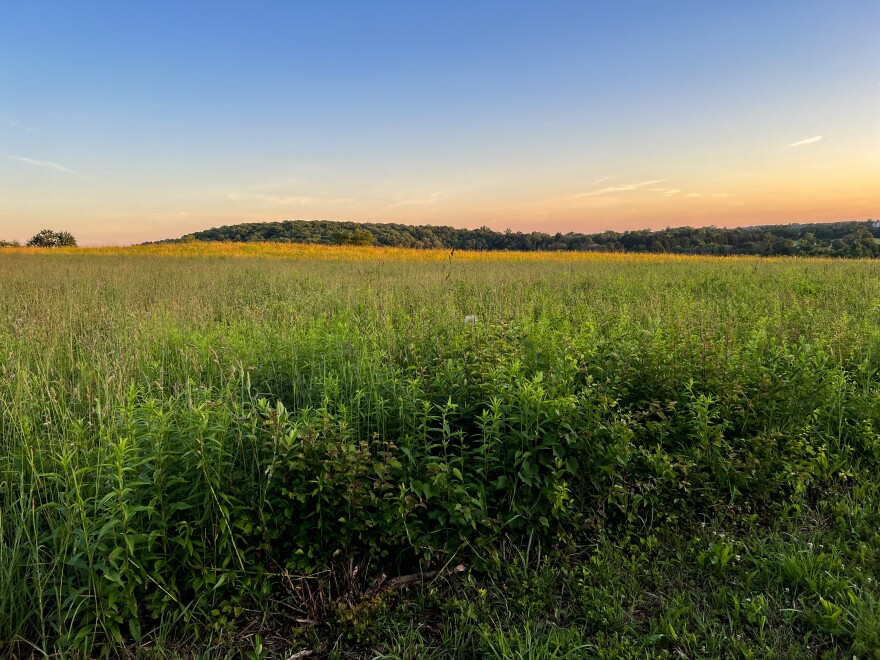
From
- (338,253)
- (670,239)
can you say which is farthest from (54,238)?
(670,239)

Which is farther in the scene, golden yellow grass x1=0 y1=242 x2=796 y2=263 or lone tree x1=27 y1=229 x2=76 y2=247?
lone tree x1=27 y1=229 x2=76 y2=247

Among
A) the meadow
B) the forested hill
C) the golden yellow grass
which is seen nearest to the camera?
the meadow

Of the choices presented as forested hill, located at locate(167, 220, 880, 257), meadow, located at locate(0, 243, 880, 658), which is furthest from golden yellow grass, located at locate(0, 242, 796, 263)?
meadow, located at locate(0, 243, 880, 658)

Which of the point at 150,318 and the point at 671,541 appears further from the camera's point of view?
the point at 150,318

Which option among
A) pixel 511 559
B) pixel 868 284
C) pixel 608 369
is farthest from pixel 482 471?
pixel 868 284

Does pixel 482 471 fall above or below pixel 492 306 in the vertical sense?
below

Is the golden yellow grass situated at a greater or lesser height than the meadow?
greater

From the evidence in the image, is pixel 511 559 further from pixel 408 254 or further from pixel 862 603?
pixel 408 254

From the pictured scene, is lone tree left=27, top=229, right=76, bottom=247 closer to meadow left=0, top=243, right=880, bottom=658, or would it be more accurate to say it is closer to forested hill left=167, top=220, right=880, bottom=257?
forested hill left=167, top=220, right=880, bottom=257

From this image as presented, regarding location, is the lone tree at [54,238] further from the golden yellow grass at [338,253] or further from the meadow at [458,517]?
the meadow at [458,517]

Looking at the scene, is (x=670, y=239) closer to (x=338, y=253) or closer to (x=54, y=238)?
(x=338, y=253)

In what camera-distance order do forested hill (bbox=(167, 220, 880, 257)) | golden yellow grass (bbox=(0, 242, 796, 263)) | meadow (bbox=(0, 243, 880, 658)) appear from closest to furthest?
meadow (bbox=(0, 243, 880, 658)) → golden yellow grass (bbox=(0, 242, 796, 263)) → forested hill (bbox=(167, 220, 880, 257))

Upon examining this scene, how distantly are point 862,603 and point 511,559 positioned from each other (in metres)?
1.85

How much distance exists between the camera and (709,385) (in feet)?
13.8
